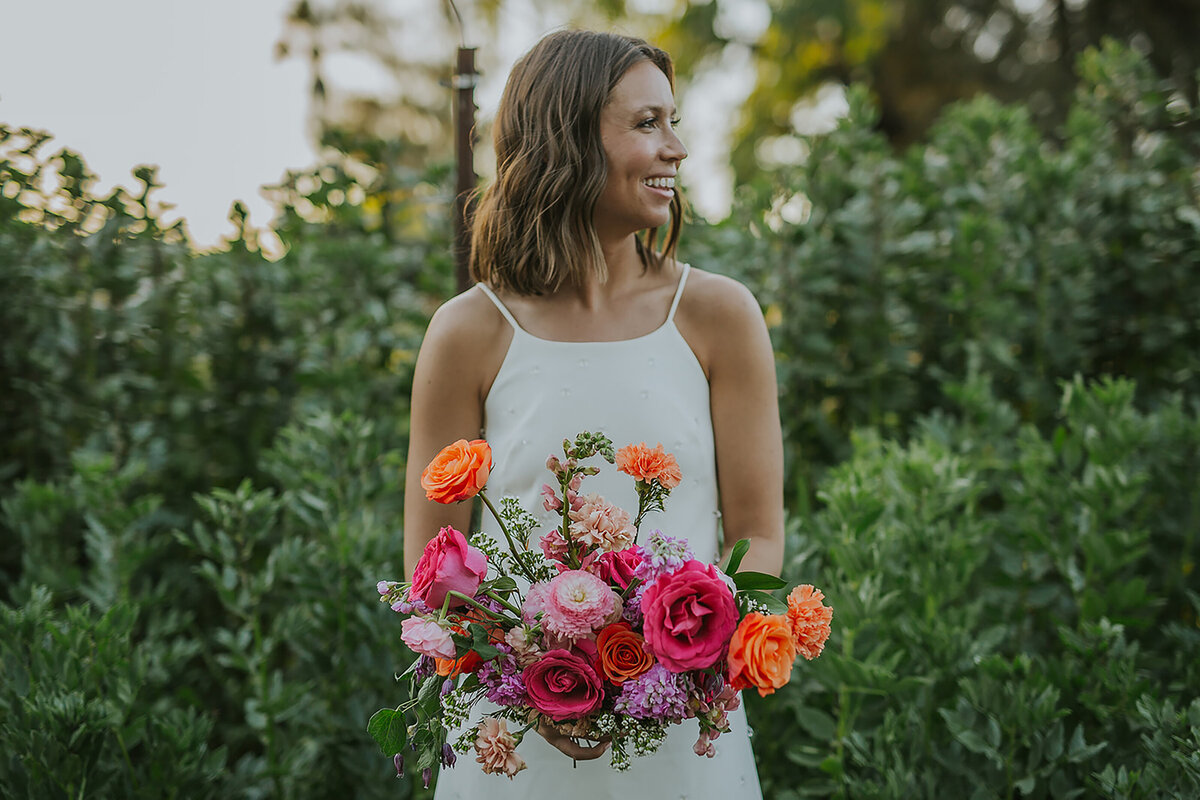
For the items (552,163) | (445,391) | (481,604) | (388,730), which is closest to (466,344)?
(445,391)

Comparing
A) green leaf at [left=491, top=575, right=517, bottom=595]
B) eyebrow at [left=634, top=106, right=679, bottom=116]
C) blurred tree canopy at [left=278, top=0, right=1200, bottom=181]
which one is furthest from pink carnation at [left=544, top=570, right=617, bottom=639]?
blurred tree canopy at [left=278, top=0, right=1200, bottom=181]

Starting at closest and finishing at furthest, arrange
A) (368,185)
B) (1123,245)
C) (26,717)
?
(26,717), (1123,245), (368,185)

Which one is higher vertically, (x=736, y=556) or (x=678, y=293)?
(x=678, y=293)

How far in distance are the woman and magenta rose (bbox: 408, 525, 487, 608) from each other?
382 millimetres

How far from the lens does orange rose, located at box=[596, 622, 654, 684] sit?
1156 millimetres

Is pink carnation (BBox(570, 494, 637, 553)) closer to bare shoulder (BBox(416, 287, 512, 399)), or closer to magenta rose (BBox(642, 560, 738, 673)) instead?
magenta rose (BBox(642, 560, 738, 673))

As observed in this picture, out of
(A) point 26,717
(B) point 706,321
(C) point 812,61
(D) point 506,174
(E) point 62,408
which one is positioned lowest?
(A) point 26,717

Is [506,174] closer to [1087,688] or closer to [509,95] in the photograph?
[509,95]

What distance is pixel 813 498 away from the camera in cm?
310

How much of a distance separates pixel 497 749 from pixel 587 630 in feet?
0.73

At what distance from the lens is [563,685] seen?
116 cm

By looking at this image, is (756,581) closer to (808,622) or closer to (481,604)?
(808,622)

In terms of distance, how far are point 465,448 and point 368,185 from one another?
2.32m

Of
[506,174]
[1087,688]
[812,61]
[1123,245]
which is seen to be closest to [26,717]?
[506,174]
